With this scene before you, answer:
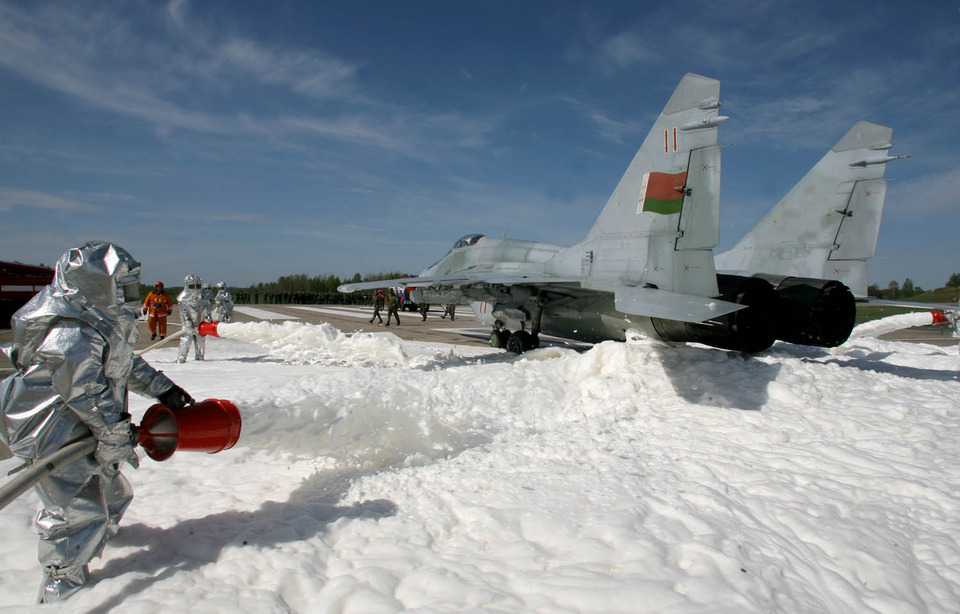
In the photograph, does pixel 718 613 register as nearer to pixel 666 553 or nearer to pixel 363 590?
pixel 666 553

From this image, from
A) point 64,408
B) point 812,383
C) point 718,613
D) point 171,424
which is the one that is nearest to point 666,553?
point 718,613

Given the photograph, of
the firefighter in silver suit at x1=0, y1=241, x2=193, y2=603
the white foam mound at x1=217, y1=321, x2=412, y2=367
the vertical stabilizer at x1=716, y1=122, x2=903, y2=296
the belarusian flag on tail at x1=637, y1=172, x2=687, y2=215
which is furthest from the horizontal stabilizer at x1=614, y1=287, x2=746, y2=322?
the white foam mound at x1=217, y1=321, x2=412, y2=367

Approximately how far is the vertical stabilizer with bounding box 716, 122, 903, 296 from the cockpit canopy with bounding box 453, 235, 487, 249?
19.9 ft

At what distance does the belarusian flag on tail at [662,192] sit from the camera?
582cm

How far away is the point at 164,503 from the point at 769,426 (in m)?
4.28

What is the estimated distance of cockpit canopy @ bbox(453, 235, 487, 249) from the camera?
12430 mm

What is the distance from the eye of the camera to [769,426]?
403 cm

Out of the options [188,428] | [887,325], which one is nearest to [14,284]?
[188,428]

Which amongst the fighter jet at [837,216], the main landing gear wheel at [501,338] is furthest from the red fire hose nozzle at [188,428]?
the main landing gear wheel at [501,338]

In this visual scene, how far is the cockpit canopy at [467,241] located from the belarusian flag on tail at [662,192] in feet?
21.2

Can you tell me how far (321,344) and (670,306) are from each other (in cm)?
647

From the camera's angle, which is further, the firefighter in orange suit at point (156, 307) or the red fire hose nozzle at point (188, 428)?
the firefighter in orange suit at point (156, 307)

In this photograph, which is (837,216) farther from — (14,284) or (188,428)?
(14,284)

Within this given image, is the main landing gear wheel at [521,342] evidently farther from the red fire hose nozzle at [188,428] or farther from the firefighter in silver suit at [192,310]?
the red fire hose nozzle at [188,428]
